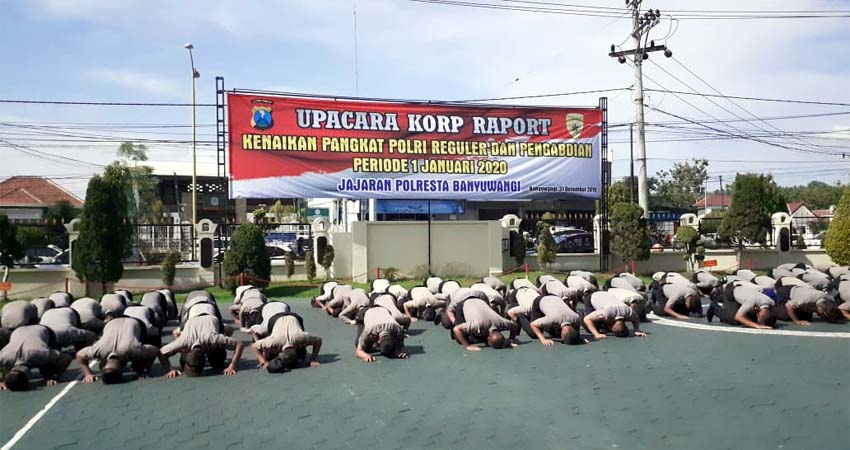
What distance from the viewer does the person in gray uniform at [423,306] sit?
14634mm

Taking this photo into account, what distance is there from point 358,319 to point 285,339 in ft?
8.28

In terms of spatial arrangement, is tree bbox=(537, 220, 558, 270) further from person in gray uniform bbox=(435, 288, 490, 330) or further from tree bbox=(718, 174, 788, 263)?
person in gray uniform bbox=(435, 288, 490, 330)

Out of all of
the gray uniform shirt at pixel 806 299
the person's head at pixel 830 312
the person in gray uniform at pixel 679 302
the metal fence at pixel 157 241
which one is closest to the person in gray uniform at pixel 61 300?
the metal fence at pixel 157 241

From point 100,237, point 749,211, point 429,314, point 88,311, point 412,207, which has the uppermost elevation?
point 412,207

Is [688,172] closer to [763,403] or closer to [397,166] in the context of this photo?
[397,166]

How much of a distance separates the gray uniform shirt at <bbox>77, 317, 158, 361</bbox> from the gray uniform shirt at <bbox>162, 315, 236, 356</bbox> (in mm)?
301

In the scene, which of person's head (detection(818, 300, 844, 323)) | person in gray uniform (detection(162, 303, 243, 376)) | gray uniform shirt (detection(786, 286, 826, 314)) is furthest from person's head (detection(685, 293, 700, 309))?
person in gray uniform (detection(162, 303, 243, 376))

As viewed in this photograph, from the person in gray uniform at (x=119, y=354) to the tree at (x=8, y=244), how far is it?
12427 mm

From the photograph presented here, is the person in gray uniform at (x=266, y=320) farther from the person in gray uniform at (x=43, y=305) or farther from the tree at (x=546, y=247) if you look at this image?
the tree at (x=546, y=247)

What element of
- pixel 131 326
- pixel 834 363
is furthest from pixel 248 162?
pixel 834 363

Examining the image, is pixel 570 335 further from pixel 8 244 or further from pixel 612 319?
pixel 8 244

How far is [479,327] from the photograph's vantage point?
35.4ft

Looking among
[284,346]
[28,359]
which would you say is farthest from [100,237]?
[284,346]

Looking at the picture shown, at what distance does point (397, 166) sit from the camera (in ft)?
71.1
